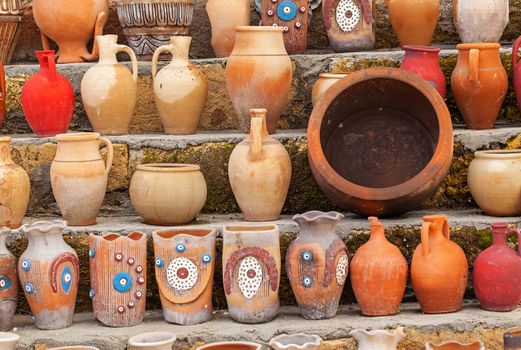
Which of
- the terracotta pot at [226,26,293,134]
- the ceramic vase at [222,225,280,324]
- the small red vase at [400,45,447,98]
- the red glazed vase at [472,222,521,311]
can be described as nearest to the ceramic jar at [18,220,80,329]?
the ceramic vase at [222,225,280,324]

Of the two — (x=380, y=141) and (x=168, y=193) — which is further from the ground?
(x=380, y=141)

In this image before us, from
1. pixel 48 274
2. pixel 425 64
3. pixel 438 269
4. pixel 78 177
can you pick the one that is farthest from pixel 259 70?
pixel 48 274

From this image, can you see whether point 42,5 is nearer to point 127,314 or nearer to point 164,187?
point 164,187

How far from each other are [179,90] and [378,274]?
4.71 feet

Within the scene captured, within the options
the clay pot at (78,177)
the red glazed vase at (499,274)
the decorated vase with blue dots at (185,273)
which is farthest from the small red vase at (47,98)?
the red glazed vase at (499,274)

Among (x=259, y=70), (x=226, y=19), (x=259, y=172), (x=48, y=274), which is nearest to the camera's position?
(x=48, y=274)

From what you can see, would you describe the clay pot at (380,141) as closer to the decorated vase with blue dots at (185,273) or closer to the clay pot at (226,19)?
the decorated vase with blue dots at (185,273)

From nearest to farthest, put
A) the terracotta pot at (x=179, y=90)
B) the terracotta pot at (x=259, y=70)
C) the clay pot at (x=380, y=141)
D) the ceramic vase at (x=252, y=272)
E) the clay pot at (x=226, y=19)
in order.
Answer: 1. the ceramic vase at (x=252, y=272)
2. the clay pot at (x=380, y=141)
3. the terracotta pot at (x=259, y=70)
4. the terracotta pot at (x=179, y=90)
5. the clay pot at (x=226, y=19)

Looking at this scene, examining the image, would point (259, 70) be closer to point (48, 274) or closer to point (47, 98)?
point (47, 98)

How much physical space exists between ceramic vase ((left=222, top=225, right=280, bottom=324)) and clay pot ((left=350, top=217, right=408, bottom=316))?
0.35 m

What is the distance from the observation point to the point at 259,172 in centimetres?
508

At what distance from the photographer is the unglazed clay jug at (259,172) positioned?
5078mm

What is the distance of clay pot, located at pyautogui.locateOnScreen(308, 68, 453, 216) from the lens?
199 inches

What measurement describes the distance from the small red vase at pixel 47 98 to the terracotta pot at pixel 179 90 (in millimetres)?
447
